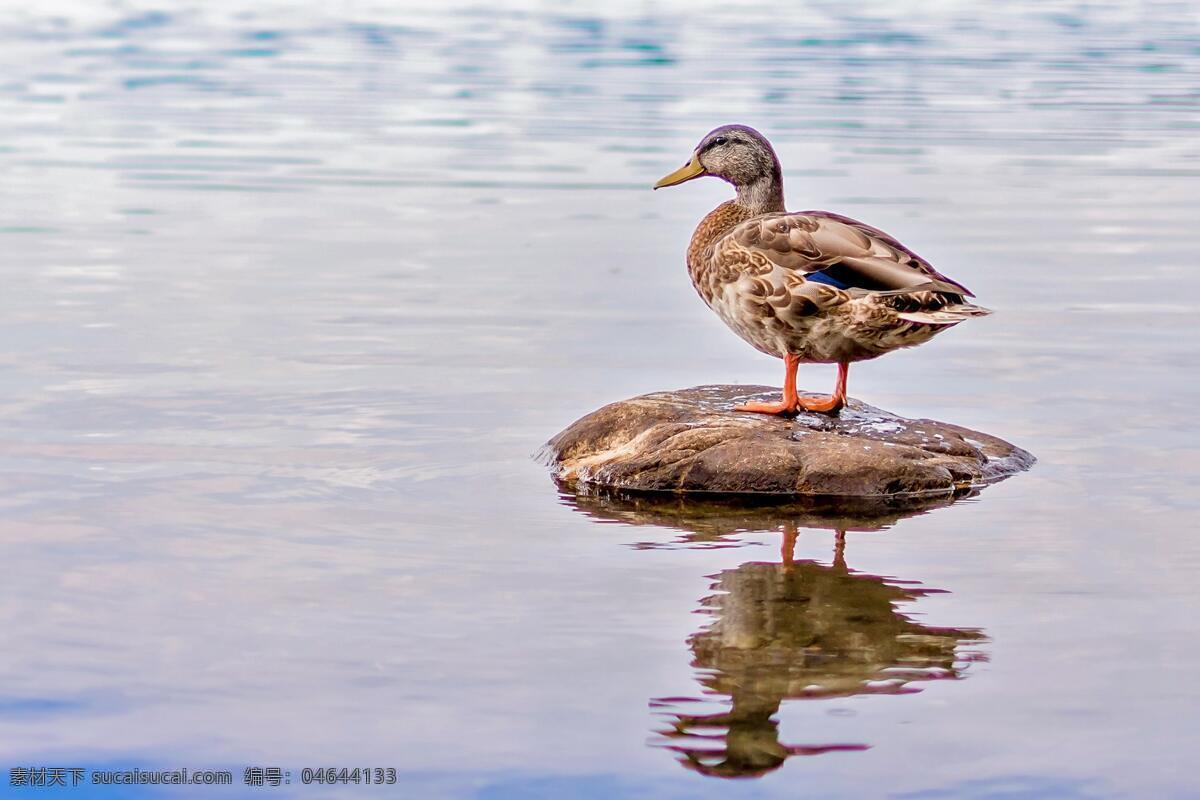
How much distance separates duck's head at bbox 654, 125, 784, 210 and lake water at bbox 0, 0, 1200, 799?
1401 millimetres

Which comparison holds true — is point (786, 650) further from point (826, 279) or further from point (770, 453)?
point (826, 279)

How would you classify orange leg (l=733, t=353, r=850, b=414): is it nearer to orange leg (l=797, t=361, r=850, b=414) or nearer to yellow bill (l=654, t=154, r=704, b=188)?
orange leg (l=797, t=361, r=850, b=414)

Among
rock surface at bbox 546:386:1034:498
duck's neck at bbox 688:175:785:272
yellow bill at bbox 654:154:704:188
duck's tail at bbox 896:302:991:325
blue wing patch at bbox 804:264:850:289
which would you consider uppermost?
yellow bill at bbox 654:154:704:188

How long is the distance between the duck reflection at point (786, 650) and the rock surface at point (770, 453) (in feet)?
1.92

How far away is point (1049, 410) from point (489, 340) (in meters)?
3.54

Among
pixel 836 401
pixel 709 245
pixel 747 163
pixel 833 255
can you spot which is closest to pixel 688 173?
pixel 747 163

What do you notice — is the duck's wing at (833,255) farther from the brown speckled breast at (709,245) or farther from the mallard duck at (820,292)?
the brown speckled breast at (709,245)

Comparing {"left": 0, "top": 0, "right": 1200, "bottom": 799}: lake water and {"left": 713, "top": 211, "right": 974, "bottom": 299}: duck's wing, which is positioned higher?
{"left": 713, "top": 211, "right": 974, "bottom": 299}: duck's wing

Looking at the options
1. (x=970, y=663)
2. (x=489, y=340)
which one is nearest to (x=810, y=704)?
(x=970, y=663)

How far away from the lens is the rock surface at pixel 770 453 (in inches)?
313

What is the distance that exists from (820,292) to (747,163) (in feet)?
4.41

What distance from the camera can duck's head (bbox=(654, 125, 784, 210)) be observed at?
9211mm

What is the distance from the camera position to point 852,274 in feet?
26.6

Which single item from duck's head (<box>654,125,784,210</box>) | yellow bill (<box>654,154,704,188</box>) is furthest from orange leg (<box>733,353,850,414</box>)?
yellow bill (<box>654,154,704,188</box>)
